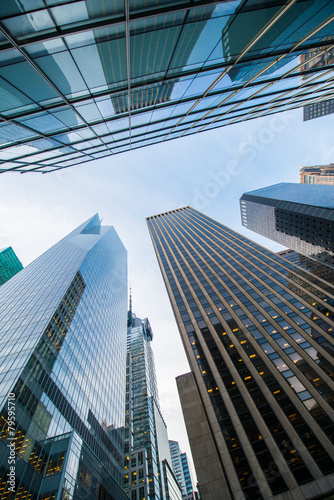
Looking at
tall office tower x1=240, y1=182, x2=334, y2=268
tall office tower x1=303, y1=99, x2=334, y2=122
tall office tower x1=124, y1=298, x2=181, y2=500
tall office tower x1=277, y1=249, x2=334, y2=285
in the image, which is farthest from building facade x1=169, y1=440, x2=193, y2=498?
tall office tower x1=303, y1=99, x2=334, y2=122

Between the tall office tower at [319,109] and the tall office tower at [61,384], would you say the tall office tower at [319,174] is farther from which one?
the tall office tower at [61,384]

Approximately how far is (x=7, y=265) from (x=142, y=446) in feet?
424

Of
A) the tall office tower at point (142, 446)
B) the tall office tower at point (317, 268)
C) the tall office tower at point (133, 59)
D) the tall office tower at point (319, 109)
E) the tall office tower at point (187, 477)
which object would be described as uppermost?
the tall office tower at point (319, 109)

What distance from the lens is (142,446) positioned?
295ft

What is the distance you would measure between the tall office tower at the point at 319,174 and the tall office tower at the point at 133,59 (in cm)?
17939

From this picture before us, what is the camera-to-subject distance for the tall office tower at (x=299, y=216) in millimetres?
96125

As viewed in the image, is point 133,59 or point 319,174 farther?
point 319,174

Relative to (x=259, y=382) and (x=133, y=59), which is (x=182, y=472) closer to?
(x=259, y=382)

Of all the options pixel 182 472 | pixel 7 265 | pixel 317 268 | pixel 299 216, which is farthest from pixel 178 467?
pixel 299 216

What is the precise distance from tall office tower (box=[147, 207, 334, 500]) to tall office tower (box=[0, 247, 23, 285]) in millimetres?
128519

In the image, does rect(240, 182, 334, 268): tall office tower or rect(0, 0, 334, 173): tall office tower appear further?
rect(240, 182, 334, 268): tall office tower

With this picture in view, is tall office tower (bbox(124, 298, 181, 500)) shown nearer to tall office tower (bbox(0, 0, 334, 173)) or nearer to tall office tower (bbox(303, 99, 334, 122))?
tall office tower (bbox(0, 0, 334, 173))

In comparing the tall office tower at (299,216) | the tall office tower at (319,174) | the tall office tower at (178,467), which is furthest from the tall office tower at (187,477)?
the tall office tower at (319,174)

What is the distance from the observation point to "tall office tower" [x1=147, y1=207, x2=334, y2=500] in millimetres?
28775
